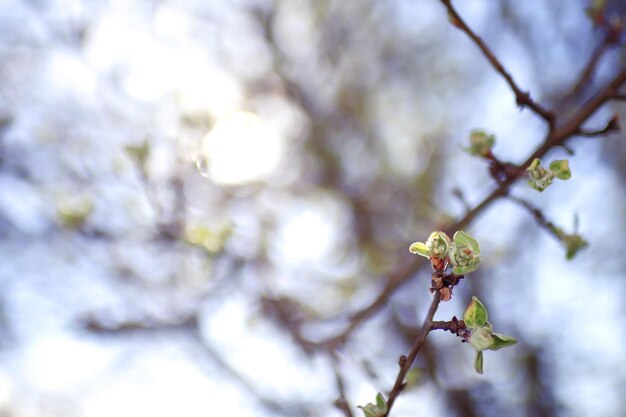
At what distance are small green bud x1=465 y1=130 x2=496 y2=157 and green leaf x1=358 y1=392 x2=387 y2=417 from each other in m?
0.56

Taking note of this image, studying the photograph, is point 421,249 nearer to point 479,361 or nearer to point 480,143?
point 479,361

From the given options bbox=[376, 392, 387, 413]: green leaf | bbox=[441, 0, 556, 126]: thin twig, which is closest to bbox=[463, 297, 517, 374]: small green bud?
bbox=[376, 392, 387, 413]: green leaf

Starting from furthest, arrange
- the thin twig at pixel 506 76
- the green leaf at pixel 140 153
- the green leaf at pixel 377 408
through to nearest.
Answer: the green leaf at pixel 140 153 → the thin twig at pixel 506 76 → the green leaf at pixel 377 408

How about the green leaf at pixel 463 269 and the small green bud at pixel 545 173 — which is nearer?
the green leaf at pixel 463 269

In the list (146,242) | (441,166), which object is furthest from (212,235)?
(441,166)

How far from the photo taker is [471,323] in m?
0.81

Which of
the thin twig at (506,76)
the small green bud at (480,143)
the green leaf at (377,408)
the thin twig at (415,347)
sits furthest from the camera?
the small green bud at (480,143)

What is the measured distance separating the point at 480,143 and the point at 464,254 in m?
0.44

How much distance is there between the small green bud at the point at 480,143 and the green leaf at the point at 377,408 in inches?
22.0

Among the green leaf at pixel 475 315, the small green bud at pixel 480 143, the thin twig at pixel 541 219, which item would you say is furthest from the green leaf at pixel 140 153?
the green leaf at pixel 475 315

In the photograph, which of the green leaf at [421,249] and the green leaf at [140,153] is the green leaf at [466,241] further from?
the green leaf at [140,153]

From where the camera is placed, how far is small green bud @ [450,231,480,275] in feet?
2.54

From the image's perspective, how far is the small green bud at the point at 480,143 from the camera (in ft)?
3.74

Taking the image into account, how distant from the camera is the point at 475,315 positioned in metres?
0.80
